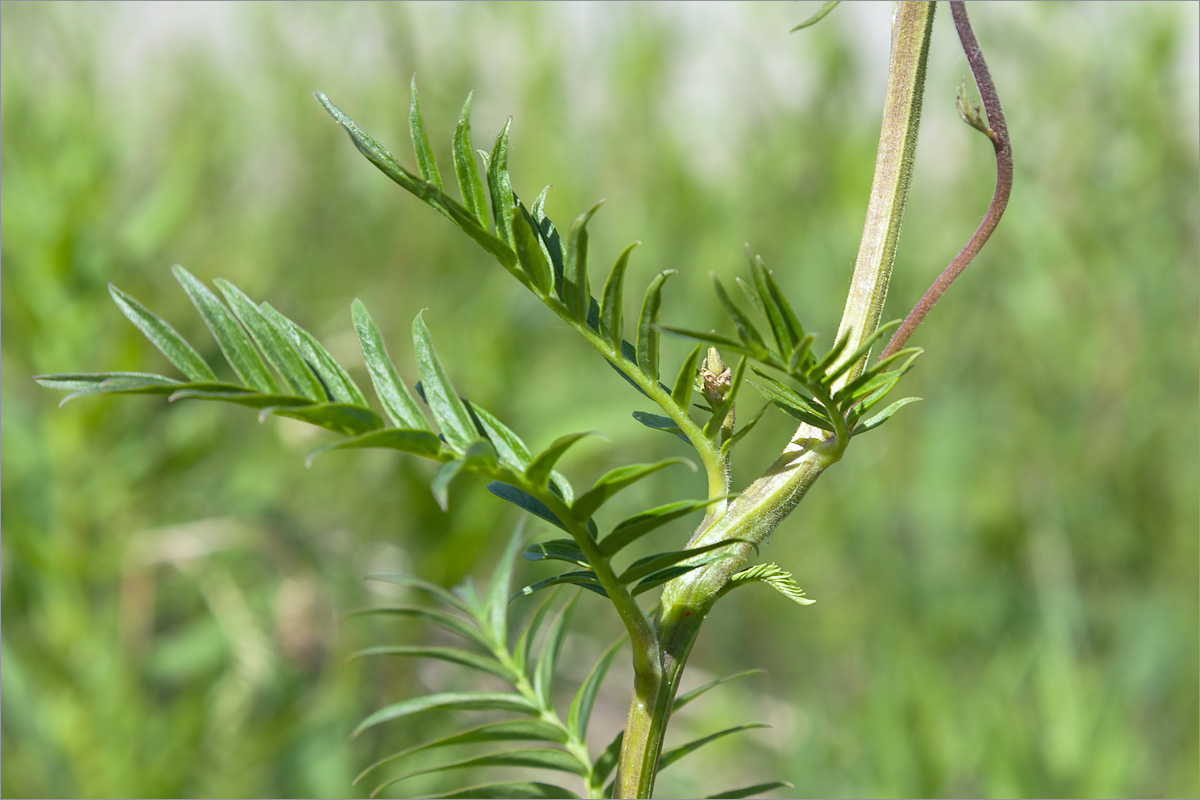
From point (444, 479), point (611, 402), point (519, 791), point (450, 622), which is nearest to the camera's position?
point (444, 479)

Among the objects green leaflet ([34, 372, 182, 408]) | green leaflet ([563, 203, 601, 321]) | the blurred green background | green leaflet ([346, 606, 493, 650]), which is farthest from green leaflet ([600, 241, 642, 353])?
the blurred green background

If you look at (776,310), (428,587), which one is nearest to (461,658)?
(428,587)

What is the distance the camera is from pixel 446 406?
0.29 metres

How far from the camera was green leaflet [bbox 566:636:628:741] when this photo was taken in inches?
15.4

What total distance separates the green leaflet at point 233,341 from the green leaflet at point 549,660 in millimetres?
172

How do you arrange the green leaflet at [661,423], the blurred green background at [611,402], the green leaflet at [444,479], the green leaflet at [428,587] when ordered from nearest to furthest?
the green leaflet at [444,479] < the green leaflet at [661,423] < the green leaflet at [428,587] < the blurred green background at [611,402]

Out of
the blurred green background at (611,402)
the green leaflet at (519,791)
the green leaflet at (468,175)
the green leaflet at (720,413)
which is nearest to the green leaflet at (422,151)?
the green leaflet at (468,175)

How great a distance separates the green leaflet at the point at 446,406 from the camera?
0.29 metres

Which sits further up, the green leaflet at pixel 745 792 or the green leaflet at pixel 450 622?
the green leaflet at pixel 450 622

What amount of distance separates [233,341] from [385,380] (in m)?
0.05

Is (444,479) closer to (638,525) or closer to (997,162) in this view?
(638,525)

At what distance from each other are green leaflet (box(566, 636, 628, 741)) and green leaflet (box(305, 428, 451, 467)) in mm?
152

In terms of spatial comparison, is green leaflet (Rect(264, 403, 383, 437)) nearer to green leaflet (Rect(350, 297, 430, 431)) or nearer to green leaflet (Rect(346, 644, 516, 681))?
green leaflet (Rect(350, 297, 430, 431))

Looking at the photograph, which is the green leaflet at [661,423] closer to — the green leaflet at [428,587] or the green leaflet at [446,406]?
the green leaflet at [446,406]
